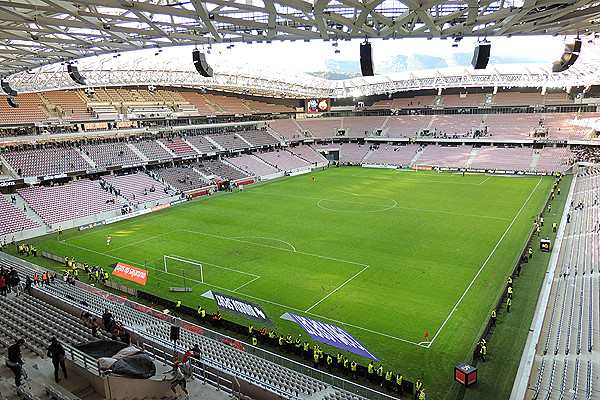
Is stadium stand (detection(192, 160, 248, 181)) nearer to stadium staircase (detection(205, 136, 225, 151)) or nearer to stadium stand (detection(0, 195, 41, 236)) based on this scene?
stadium staircase (detection(205, 136, 225, 151))

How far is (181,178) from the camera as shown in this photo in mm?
51031

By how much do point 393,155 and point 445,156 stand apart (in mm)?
8699

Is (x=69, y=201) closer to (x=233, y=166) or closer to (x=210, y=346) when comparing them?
(x=233, y=166)

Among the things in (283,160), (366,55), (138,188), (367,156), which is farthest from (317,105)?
(366,55)

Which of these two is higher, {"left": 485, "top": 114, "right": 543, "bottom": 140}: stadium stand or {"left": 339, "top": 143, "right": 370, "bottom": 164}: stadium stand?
{"left": 485, "top": 114, "right": 543, "bottom": 140}: stadium stand

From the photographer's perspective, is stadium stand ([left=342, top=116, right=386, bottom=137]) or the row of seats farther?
stadium stand ([left=342, top=116, right=386, bottom=137])

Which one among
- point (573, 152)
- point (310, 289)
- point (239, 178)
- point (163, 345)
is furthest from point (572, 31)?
point (573, 152)

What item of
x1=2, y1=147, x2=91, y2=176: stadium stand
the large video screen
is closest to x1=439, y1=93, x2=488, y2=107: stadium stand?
the large video screen

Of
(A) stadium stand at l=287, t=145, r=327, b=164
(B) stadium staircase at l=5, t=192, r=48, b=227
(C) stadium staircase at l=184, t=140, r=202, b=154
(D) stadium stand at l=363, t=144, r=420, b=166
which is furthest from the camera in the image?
(A) stadium stand at l=287, t=145, r=327, b=164

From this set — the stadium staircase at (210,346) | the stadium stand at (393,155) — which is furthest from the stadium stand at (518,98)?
the stadium staircase at (210,346)

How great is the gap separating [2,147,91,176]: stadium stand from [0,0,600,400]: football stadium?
34 centimetres

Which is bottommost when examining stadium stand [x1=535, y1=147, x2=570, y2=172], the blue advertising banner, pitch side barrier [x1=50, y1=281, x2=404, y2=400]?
stadium stand [x1=535, y1=147, x2=570, y2=172]

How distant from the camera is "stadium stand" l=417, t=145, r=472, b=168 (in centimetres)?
6273

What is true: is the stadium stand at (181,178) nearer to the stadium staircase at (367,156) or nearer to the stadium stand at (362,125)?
the stadium staircase at (367,156)
